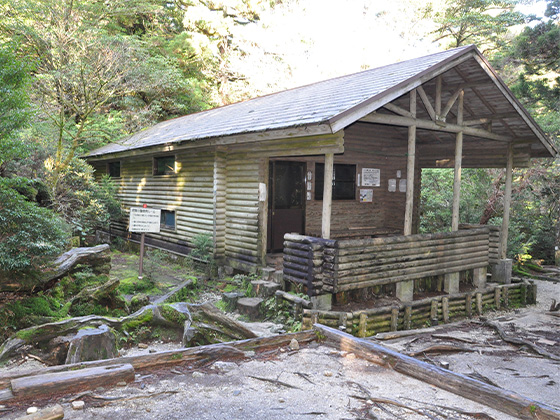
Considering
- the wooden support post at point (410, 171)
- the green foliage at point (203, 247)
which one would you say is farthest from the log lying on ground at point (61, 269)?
the wooden support post at point (410, 171)

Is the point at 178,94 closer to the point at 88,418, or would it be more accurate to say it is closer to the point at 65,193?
the point at 65,193

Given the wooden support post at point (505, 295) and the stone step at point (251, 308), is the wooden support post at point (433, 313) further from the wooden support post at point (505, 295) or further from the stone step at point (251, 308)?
the stone step at point (251, 308)

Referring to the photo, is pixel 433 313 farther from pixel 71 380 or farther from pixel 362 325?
pixel 71 380

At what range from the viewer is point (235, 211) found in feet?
34.9

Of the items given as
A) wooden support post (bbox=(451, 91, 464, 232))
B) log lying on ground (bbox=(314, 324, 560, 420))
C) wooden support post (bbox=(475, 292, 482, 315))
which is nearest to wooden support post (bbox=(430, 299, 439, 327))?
wooden support post (bbox=(475, 292, 482, 315))

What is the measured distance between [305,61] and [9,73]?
70.1 feet

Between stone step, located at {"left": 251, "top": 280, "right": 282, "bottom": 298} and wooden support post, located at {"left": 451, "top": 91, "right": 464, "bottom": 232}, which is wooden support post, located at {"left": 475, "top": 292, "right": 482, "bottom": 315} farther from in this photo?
stone step, located at {"left": 251, "top": 280, "right": 282, "bottom": 298}

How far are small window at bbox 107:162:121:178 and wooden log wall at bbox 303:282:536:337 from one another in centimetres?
1181

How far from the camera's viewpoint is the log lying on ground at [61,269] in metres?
6.75

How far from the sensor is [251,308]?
8.14 meters

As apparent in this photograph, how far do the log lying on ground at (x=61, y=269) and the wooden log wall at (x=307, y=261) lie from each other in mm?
3828

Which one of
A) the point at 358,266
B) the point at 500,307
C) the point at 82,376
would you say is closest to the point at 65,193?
the point at 358,266

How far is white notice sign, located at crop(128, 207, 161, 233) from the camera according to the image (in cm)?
977

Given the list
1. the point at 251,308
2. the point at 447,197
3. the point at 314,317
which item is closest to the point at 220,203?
the point at 251,308
